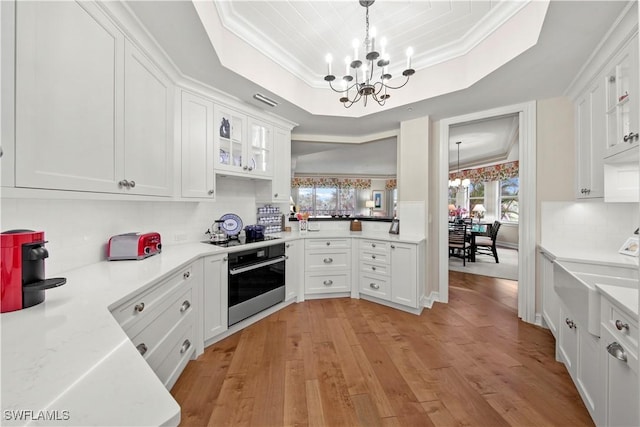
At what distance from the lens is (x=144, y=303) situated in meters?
1.18

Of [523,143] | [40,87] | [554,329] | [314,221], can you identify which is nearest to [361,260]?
[314,221]

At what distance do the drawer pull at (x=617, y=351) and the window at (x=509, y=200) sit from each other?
270 inches

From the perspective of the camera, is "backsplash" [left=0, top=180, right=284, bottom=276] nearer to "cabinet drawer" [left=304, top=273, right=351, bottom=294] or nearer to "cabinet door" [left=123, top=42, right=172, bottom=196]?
"cabinet door" [left=123, top=42, right=172, bottom=196]

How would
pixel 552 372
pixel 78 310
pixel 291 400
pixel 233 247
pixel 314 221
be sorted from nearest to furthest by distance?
1. pixel 78 310
2. pixel 291 400
3. pixel 552 372
4. pixel 233 247
5. pixel 314 221

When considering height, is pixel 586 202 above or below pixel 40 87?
below

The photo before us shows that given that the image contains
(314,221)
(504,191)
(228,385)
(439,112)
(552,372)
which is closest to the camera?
(228,385)

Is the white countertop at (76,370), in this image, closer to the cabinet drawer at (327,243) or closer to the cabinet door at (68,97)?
the cabinet door at (68,97)

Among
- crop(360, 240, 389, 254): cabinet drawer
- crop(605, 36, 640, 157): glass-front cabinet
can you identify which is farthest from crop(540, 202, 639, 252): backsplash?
Result: crop(360, 240, 389, 254): cabinet drawer

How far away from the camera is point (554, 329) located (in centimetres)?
198

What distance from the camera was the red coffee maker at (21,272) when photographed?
819 mm

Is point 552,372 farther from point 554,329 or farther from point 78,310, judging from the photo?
point 78,310

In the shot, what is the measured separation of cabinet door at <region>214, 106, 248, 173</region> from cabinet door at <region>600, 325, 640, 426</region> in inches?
111

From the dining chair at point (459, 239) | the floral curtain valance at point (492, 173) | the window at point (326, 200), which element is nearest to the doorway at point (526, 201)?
the dining chair at point (459, 239)

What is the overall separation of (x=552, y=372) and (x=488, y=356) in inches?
14.9
